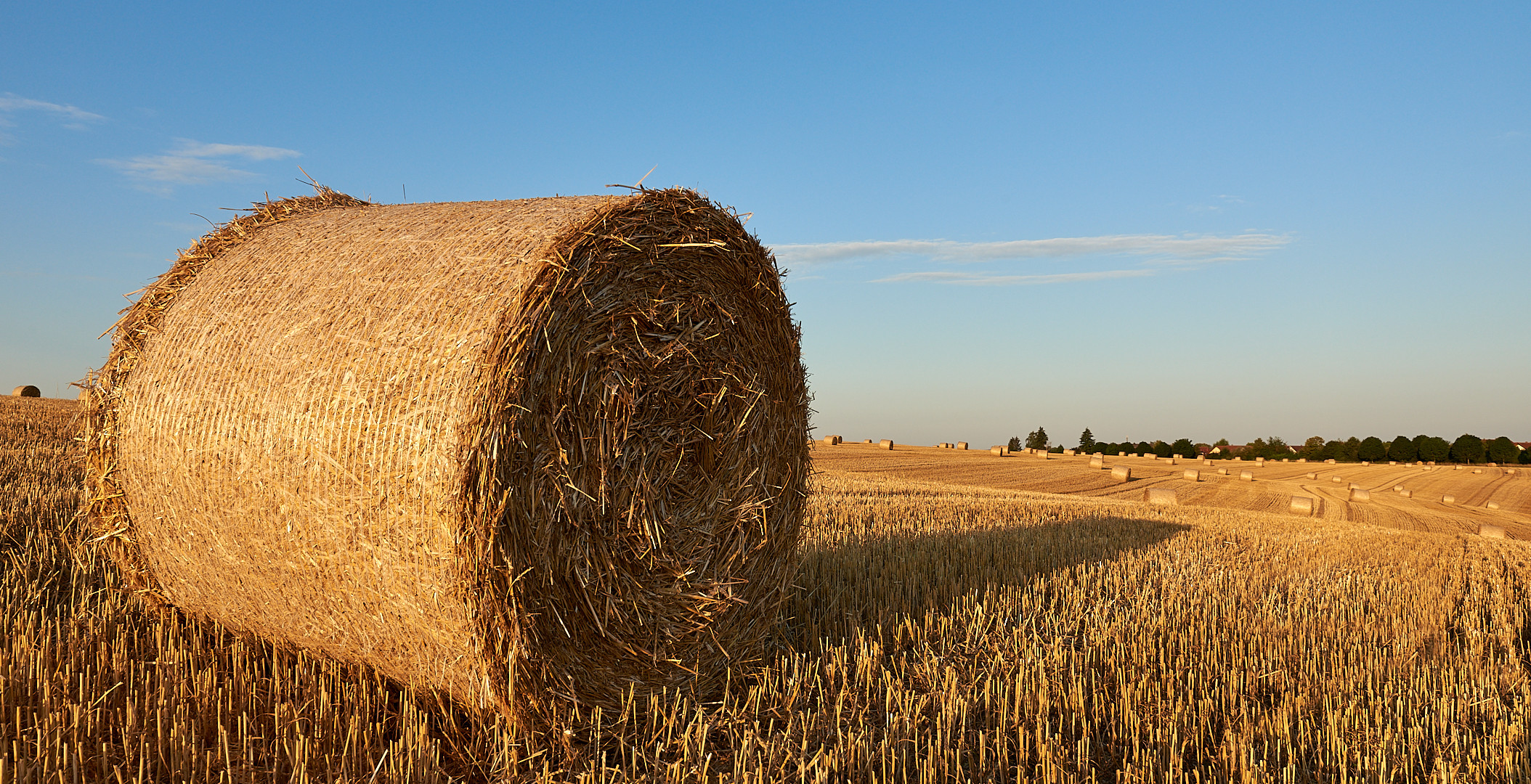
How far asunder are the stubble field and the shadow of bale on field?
3cm

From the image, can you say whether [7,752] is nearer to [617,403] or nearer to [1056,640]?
[617,403]

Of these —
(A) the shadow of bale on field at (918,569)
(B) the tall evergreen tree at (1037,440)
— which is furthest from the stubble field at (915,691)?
(B) the tall evergreen tree at (1037,440)

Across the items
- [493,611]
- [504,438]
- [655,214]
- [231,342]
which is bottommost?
[493,611]

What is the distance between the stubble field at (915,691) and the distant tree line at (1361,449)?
129 feet

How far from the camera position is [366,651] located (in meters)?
3.65

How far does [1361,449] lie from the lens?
5294cm

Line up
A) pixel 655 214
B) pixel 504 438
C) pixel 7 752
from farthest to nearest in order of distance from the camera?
pixel 655 214, pixel 504 438, pixel 7 752

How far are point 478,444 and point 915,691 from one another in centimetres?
234

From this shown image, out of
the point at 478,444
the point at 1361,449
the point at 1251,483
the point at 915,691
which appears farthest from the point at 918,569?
the point at 1361,449

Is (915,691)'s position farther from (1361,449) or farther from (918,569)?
(1361,449)

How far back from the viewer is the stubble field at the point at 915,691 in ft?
10.5

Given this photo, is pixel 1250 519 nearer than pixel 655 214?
No

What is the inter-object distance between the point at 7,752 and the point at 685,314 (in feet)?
9.83

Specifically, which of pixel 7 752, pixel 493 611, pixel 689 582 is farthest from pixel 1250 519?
pixel 7 752
